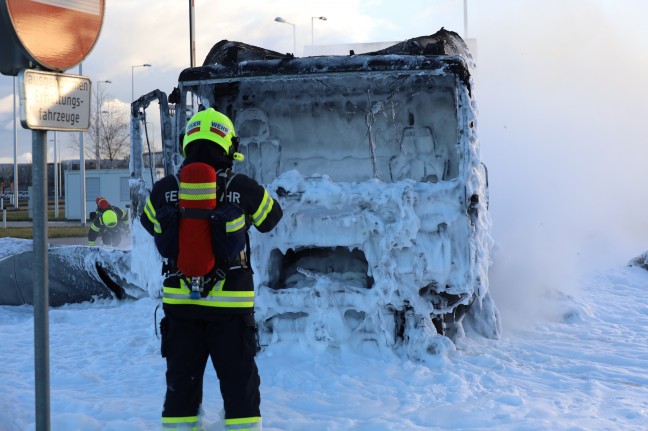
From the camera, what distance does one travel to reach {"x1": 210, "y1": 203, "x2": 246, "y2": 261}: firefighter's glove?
351cm

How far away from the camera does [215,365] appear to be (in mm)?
3633

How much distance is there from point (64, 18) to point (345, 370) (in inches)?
125

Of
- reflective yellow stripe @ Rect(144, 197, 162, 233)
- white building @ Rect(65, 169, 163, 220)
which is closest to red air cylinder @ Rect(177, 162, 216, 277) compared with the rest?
reflective yellow stripe @ Rect(144, 197, 162, 233)

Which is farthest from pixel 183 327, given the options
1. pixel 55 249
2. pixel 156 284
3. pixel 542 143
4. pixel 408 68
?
pixel 542 143

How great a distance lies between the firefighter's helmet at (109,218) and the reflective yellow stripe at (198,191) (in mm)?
10882

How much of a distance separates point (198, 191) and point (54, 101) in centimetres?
78

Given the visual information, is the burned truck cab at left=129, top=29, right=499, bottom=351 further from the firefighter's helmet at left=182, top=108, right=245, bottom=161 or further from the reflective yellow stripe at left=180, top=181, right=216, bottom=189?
the reflective yellow stripe at left=180, top=181, right=216, bottom=189

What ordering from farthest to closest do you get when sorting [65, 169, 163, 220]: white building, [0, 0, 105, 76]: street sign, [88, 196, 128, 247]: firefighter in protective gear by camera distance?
[65, 169, 163, 220]: white building
[88, 196, 128, 247]: firefighter in protective gear
[0, 0, 105, 76]: street sign

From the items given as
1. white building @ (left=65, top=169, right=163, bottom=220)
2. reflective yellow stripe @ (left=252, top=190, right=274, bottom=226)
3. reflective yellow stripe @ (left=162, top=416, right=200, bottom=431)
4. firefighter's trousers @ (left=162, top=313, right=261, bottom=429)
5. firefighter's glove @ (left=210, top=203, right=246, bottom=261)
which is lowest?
reflective yellow stripe @ (left=162, top=416, right=200, bottom=431)

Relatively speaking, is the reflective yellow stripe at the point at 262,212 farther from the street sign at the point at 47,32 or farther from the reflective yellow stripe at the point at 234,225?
the street sign at the point at 47,32

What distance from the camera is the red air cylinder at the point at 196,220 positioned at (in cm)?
349

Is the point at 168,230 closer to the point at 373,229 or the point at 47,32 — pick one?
the point at 47,32

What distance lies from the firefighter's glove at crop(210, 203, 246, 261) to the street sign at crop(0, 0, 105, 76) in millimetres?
957

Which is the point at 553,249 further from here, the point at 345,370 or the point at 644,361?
the point at 345,370
